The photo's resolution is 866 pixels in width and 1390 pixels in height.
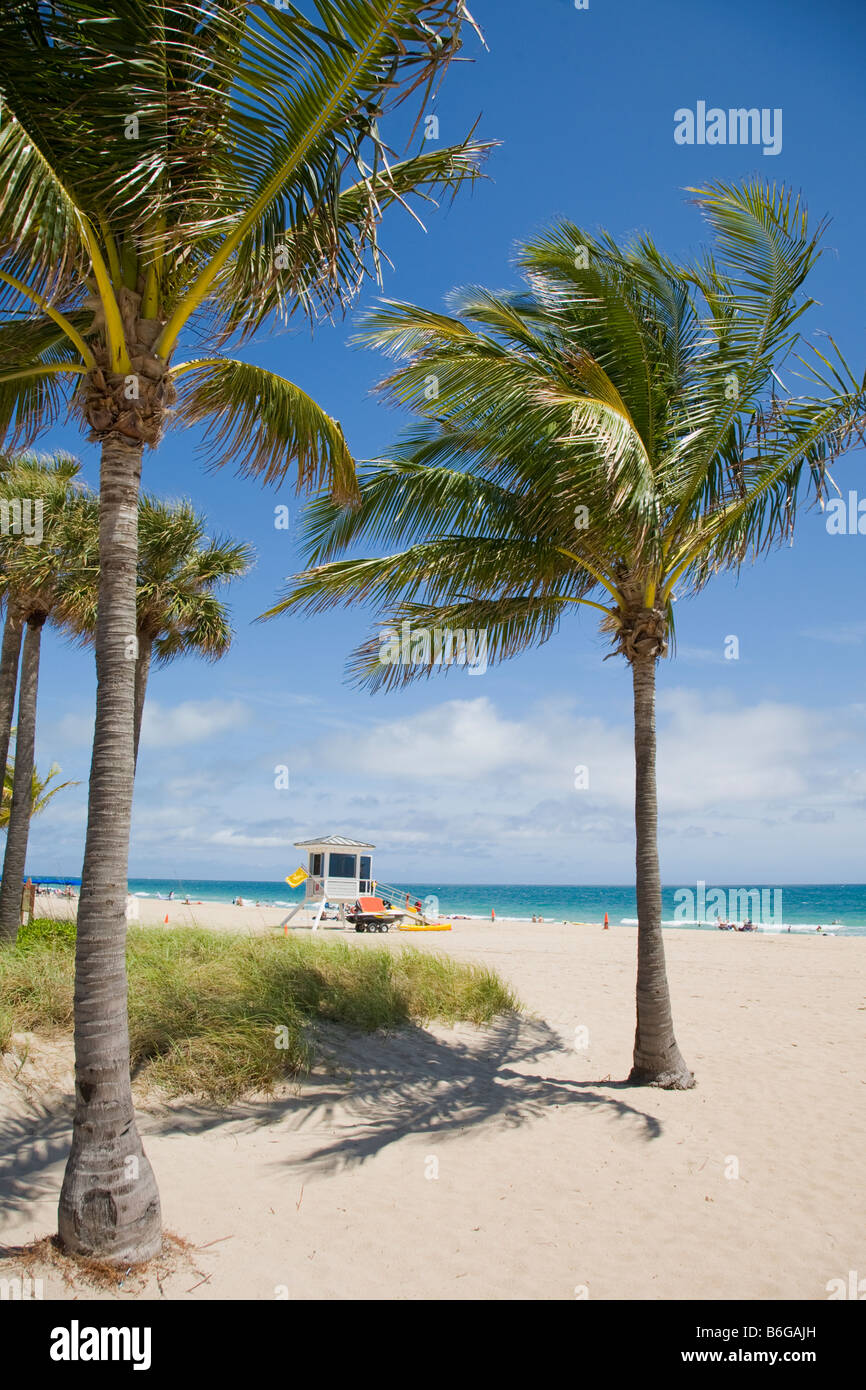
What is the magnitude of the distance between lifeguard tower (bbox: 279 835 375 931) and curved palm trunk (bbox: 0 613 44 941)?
483 inches

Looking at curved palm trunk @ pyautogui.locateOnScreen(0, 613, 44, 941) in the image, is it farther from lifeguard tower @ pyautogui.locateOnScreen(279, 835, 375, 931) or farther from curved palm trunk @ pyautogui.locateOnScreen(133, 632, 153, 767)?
lifeguard tower @ pyautogui.locateOnScreen(279, 835, 375, 931)

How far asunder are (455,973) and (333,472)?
7.18 m

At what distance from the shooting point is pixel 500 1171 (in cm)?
608

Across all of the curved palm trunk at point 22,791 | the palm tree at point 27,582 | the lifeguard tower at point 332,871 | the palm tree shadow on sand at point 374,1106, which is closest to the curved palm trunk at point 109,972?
the palm tree shadow on sand at point 374,1106

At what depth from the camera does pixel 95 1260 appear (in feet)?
13.5

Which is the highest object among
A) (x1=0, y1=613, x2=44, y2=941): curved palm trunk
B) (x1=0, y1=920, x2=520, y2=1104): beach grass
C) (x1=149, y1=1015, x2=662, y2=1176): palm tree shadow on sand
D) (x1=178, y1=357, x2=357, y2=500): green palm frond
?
(x1=178, y1=357, x2=357, y2=500): green palm frond

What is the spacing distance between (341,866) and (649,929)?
17.6 meters

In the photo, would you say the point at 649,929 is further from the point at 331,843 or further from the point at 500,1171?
the point at 331,843

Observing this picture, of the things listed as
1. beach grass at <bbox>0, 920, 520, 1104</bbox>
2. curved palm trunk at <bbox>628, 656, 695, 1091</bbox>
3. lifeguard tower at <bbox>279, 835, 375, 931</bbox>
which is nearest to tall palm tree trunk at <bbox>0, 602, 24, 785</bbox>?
beach grass at <bbox>0, 920, 520, 1104</bbox>

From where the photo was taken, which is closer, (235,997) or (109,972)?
(109,972)

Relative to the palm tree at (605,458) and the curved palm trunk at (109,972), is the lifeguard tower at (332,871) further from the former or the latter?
the curved palm trunk at (109,972)

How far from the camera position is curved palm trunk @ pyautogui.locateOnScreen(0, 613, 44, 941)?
12.1 meters

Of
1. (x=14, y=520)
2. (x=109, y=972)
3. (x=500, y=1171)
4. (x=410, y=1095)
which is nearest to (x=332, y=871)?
(x=14, y=520)

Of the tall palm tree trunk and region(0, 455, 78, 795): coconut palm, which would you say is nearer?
region(0, 455, 78, 795): coconut palm
